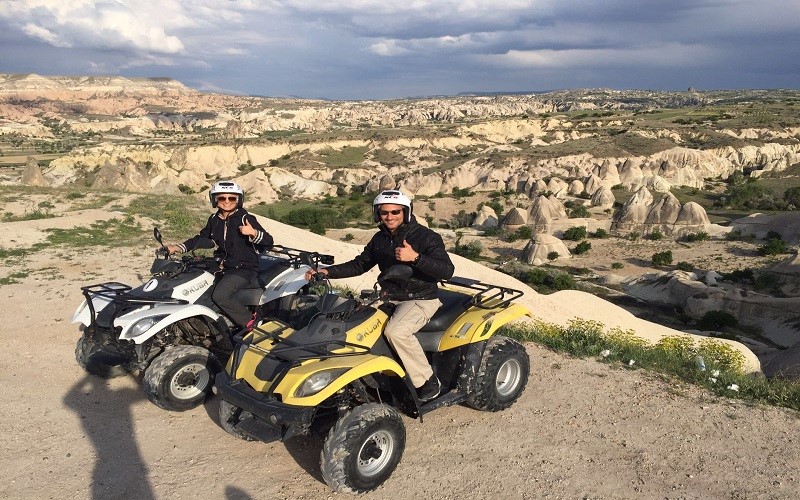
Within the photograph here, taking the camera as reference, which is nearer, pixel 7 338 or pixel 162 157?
pixel 7 338

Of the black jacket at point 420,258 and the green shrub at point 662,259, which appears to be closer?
the black jacket at point 420,258

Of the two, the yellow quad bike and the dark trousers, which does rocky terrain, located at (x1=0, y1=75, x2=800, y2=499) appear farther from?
the dark trousers

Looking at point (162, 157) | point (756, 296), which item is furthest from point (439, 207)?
point (162, 157)

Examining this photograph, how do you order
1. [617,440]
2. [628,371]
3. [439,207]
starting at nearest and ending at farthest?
[617,440] → [628,371] → [439,207]

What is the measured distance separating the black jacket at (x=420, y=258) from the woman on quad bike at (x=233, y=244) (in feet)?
4.97

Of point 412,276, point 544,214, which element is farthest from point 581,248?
point 412,276

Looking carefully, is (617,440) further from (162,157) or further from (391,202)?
(162,157)

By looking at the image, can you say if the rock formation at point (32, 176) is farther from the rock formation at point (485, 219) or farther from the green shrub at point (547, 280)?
the green shrub at point (547, 280)

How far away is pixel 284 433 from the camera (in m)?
4.69

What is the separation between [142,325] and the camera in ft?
19.9

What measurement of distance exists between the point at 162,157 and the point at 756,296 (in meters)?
67.7

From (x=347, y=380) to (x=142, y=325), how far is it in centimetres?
279

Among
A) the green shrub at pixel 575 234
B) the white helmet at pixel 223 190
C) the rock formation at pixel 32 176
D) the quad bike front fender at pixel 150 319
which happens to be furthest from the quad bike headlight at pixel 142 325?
the rock formation at pixel 32 176

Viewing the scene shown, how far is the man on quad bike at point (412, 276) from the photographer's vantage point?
16.7ft
